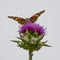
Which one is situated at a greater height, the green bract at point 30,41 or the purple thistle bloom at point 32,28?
the purple thistle bloom at point 32,28

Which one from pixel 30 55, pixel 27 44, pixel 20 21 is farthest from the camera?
pixel 20 21

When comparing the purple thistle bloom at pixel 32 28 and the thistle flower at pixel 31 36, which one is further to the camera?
the purple thistle bloom at pixel 32 28

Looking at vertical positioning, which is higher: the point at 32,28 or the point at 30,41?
the point at 32,28

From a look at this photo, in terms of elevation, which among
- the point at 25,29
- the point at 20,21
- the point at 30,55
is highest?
the point at 20,21

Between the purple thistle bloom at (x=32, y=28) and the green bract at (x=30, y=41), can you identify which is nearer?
the green bract at (x=30, y=41)

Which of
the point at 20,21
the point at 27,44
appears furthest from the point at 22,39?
the point at 20,21

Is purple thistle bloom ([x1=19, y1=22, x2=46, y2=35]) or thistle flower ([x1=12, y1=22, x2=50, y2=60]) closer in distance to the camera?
thistle flower ([x1=12, y1=22, x2=50, y2=60])

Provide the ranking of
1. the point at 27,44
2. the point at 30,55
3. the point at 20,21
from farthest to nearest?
the point at 20,21
the point at 27,44
the point at 30,55

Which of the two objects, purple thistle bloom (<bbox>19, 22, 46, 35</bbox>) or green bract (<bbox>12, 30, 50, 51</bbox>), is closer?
green bract (<bbox>12, 30, 50, 51</bbox>)

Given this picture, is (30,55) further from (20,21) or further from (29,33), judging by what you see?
(20,21)

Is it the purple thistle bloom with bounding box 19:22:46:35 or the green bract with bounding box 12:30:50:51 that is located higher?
the purple thistle bloom with bounding box 19:22:46:35

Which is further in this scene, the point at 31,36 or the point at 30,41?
the point at 31,36
